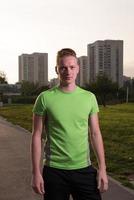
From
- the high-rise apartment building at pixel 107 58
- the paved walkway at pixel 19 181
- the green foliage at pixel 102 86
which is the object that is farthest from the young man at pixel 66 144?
the high-rise apartment building at pixel 107 58

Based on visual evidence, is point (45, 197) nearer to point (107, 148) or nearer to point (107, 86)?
point (107, 148)

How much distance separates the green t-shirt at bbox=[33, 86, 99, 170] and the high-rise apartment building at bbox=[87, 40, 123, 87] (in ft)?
480

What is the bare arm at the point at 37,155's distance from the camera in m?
3.82

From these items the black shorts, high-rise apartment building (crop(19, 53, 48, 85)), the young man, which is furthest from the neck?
high-rise apartment building (crop(19, 53, 48, 85))

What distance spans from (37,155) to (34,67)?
180 meters

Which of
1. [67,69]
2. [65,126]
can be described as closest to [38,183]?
[65,126]

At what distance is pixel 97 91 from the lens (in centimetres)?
8525

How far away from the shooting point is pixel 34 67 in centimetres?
18300

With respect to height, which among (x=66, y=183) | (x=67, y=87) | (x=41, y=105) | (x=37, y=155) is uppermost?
(x=67, y=87)

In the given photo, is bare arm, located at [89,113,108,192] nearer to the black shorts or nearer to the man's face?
the black shorts

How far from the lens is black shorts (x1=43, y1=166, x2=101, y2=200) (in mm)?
3875

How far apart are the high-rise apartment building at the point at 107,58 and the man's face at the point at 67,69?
480 ft

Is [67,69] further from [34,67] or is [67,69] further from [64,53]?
[34,67]

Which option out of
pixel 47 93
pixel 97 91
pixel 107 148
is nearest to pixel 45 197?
pixel 47 93
